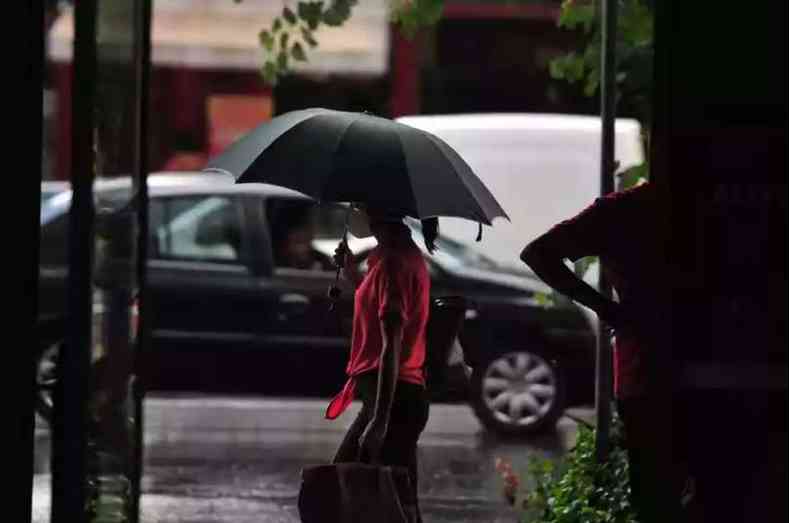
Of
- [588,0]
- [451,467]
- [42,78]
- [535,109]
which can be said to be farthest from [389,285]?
[535,109]

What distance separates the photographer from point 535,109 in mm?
19734

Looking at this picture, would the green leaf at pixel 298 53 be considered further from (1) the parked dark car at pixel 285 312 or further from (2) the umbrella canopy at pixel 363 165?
(1) the parked dark car at pixel 285 312

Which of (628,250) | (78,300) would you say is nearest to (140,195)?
(78,300)

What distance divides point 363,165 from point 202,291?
639 cm

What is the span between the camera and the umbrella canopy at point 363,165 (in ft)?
18.3

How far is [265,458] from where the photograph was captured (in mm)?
10297

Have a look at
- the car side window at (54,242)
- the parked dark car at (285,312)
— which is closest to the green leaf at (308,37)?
the car side window at (54,242)

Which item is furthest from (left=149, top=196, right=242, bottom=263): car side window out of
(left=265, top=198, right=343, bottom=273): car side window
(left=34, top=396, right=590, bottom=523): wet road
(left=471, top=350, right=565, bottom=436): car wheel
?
(left=471, top=350, right=565, bottom=436): car wheel

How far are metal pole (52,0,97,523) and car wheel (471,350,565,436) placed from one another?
256 inches

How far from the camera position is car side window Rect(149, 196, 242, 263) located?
1196 centimetres

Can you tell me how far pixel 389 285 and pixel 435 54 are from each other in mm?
14923

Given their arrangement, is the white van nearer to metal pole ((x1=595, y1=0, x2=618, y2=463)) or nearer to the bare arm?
metal pole ((x1=595, y1=0, x2=618, y2=463))

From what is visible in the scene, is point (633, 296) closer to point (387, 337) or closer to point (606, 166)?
point (387, 337)

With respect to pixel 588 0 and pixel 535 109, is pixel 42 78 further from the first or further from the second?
pixel 535 109
